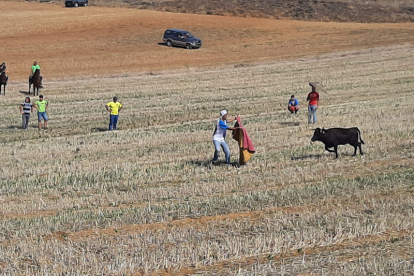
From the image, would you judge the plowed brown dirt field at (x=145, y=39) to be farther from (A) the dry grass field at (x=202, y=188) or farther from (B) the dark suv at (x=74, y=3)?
(A) the dry grass field at (x=202, y=188)

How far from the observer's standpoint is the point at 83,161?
1866cm

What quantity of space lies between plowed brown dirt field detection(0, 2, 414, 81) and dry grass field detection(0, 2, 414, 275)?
32.4ft

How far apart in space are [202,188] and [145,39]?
39.5 meters

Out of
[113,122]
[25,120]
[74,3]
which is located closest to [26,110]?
[25,120]

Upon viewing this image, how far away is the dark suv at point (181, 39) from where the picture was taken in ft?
165

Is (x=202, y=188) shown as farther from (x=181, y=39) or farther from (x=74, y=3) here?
(x=74, y=3)

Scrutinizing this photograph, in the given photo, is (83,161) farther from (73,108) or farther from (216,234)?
(73,108)

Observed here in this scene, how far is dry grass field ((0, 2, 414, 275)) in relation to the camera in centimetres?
981

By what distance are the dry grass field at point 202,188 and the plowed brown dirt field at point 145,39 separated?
9890 mm

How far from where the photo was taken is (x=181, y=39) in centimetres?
5059

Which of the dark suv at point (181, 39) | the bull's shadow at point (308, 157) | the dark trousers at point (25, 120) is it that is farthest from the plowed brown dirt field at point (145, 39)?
the bull's shadow at point (308, 157)

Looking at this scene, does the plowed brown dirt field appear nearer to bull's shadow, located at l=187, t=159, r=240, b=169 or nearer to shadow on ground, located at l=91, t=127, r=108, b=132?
shadow on ground, located at l=91, t=127, r=108, b=132

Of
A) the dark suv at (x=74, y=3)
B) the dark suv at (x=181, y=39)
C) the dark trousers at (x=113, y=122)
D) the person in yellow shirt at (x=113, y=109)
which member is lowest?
the dark trousers at (x=113, y=122)

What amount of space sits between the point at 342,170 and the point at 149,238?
262 inches
